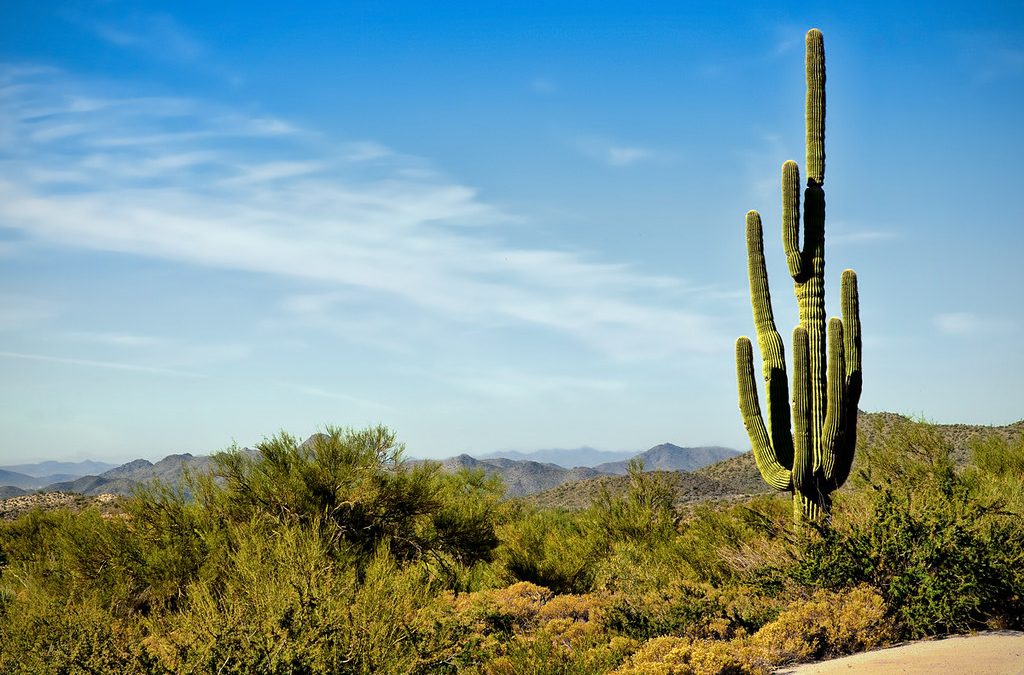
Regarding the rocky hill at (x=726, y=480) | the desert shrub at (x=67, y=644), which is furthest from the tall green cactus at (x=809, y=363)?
the rocky hill at (x=726, y=480)

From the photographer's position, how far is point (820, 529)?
495 inches

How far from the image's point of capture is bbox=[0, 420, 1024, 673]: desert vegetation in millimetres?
8969

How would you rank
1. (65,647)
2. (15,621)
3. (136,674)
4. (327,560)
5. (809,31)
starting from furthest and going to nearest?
(809,31) → (327,560) → (15,621) → (65,647) → (136,674)

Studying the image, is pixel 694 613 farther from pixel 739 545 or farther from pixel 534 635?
pixel 739 545

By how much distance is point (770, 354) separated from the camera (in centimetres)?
1520

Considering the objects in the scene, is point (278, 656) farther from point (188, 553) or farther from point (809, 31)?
point (809, 31)

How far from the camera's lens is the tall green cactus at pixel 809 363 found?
14.3m

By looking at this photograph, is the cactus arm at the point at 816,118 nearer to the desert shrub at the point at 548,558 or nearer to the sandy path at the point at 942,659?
the sandy path at the point at 942,659

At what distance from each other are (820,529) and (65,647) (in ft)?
33.3

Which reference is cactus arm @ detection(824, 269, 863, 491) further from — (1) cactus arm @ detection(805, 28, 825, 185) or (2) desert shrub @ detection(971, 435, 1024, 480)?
(2) desert shrub @ detection(971, 435, 1024, 480)

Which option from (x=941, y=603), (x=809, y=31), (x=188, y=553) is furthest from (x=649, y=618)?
(x=809, y=31)

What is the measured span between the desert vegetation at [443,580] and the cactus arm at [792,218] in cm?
421

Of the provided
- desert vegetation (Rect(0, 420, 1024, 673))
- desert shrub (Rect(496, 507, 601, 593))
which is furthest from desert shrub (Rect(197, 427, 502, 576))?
desert shrub (Rect(496, 507, 601, 593))

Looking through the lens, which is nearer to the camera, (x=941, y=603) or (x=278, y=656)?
(x=278, y=656)
